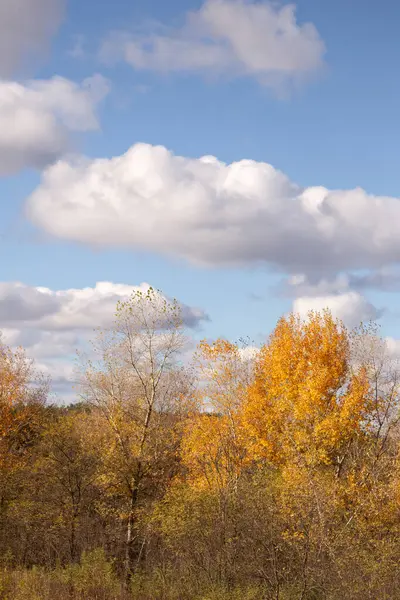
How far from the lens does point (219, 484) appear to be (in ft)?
68.2

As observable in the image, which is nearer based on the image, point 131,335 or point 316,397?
point 131,335

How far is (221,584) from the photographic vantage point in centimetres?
2181

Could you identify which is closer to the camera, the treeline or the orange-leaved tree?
the treeline

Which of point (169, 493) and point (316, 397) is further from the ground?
point (316, 397)

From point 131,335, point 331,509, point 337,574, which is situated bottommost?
point 337,574

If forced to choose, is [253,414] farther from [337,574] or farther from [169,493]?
[337,574]

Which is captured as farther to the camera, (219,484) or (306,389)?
(306,389)

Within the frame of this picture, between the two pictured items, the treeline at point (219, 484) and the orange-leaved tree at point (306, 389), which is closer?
the treeline at point (219, 484)

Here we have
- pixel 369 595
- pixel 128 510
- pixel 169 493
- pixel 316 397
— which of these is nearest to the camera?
pixel 369 595

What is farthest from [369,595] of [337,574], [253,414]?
[253,414]

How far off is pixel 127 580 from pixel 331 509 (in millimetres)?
11943

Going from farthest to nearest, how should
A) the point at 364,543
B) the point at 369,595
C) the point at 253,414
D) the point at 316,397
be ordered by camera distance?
1. the point at 253,414
2. the point at 316,397
3. the point at 364,543
4. the point at 369,595

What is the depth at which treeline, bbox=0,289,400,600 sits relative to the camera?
2175cm

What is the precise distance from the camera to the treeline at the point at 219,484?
21.8m
